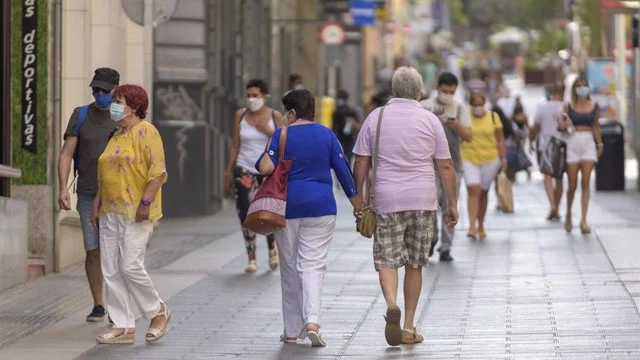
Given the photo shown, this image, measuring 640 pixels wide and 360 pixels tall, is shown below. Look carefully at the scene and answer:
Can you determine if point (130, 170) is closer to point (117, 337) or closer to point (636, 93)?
point (117, 337)

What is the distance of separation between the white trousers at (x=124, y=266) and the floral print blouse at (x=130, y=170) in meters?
0.08

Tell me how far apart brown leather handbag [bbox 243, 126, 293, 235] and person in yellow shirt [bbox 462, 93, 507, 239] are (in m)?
7.74

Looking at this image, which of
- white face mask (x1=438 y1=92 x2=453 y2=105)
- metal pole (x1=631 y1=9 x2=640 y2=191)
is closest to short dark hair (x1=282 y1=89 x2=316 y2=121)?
white face mask (x1=438 y1=92 x2=453 y2=105)

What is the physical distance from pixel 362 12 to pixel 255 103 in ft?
108

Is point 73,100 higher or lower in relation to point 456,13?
lower

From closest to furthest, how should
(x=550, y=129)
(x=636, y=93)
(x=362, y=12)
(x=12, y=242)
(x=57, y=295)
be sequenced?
(x=57, y=295) → (x=12, y=242) → (x=550, y=129) → (x=636, y=93) → (x=362, y=12)

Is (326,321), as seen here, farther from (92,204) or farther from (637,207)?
(637,207)

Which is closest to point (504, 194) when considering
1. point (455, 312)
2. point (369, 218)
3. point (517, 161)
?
point (517, 161)

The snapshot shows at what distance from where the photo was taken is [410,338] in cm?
1114

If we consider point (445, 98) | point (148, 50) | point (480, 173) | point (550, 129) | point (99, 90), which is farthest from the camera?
point (550, 129)

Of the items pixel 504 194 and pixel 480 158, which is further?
pixel 504 194

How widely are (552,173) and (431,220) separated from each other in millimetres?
9173

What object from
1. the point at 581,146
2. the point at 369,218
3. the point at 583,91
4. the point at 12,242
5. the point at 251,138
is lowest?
the point at 12,242

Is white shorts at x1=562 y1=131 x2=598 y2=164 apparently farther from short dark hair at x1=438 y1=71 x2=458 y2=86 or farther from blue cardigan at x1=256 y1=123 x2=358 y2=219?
blue cardigan at x1=256 y1=123 x2=358 y2=219
